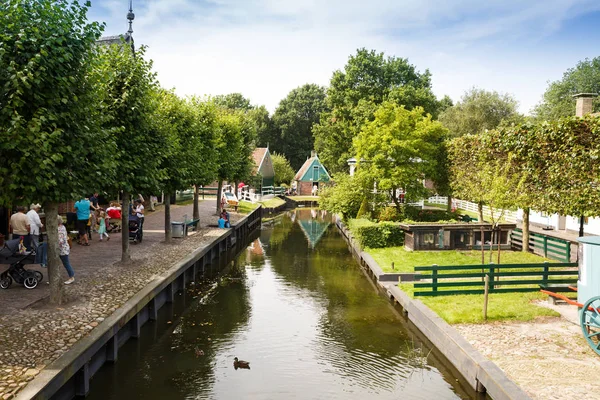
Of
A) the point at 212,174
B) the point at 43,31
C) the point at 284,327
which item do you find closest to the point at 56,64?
the point at 43,31

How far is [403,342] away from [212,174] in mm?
15660

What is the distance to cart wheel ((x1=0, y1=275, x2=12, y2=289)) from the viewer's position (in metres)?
12.6

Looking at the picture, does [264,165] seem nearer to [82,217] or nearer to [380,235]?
[380,235]

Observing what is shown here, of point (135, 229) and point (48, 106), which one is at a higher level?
point (48, 106)

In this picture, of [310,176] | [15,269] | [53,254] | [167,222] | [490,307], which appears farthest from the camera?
[310,176]

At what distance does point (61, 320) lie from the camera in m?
10.3

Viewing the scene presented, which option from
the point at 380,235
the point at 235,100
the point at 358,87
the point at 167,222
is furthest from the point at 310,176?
the point at 167,222

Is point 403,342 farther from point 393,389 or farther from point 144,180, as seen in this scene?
point 144,180

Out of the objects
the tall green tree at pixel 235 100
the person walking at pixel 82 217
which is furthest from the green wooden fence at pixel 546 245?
the tall green tree at pixel 235 100

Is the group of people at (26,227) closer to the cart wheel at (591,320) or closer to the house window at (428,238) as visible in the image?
the cart wheel at (591,320)

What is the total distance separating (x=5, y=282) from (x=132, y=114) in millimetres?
5852

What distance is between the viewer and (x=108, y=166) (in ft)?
38.5

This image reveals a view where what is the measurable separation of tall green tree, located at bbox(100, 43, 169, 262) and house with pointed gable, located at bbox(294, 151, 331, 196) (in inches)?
2026

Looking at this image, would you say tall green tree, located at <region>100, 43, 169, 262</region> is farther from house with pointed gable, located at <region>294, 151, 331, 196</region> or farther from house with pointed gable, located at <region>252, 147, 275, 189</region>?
house with pointed gable, located at <region>294, 151, 331, 196</region>
